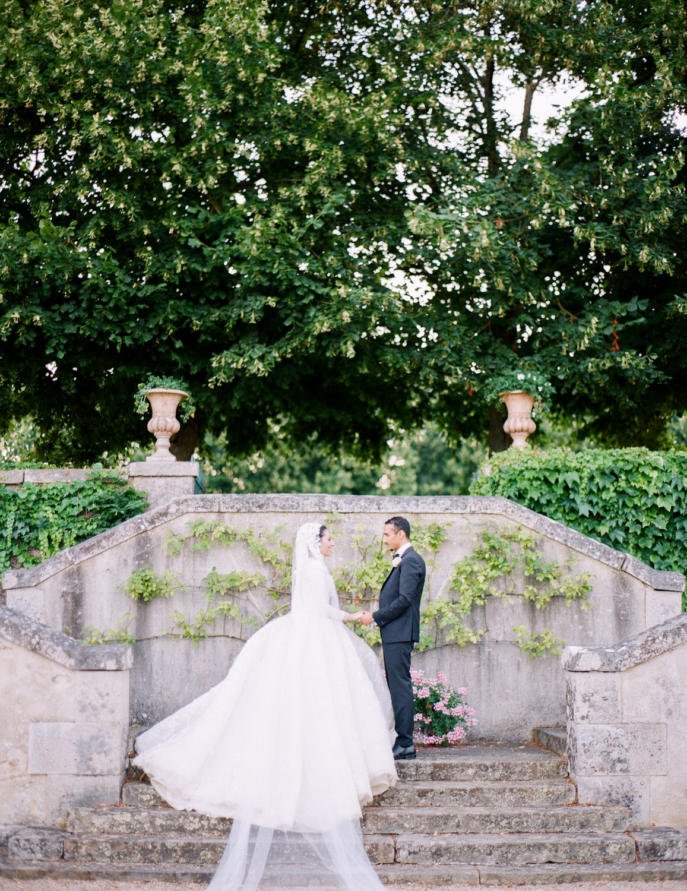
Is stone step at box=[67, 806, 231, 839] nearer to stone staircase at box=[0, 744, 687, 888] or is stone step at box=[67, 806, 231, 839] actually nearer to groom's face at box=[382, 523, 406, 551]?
stone staircase at box=[0, 744, 687, 888]

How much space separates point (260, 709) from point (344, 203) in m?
8.44

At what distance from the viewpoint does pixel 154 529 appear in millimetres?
8031

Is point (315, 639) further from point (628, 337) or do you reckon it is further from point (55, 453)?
point (55, 453)

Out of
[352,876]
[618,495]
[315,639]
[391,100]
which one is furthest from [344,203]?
[352,876]

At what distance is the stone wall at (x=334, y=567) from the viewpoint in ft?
25.6

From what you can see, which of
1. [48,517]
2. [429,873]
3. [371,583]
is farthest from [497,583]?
[48,517]

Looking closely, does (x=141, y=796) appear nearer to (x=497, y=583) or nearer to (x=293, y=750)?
(x=293, y=750)

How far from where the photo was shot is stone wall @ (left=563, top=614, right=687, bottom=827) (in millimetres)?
6172

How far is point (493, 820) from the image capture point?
233 inches

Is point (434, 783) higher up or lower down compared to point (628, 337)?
lower down

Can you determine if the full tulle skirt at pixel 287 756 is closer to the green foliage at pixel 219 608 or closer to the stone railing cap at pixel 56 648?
the stone railing cap at pixel 56 648

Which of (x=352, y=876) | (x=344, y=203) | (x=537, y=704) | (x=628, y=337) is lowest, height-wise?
(x=352, y=876)

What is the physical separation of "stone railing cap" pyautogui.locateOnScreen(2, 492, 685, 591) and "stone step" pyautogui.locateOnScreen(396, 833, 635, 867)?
2761 millimetres

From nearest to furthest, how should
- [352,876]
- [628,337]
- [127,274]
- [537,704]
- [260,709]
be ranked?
[352,876] → [260,709] → [537,704] → [127,274] → [628,337]
